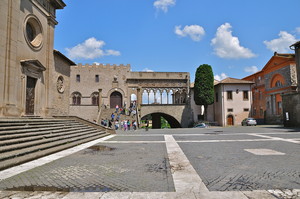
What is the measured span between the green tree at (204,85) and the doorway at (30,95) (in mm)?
26734

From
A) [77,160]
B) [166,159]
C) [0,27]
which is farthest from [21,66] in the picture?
[166,159]

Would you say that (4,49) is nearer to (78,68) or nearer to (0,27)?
(0,27)

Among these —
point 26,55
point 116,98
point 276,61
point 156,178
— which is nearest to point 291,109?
point 276,61

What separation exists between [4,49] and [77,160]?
9.87 metres

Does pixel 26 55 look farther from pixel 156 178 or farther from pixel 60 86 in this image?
pixel 156 178

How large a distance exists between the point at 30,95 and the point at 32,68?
2068 millimetres

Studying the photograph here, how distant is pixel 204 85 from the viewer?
3559 centimetres

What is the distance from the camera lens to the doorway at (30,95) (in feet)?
48.8

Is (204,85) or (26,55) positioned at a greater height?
(204,85)

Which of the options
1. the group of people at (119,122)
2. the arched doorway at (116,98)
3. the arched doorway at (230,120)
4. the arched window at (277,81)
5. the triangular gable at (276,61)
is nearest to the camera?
the group of people at (119,122)

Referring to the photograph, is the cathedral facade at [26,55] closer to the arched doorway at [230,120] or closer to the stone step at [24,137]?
the stone step at [24,137]

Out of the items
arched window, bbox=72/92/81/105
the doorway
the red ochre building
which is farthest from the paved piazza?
arched window, bbox=72/92/81/105

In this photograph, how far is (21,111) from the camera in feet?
45.3

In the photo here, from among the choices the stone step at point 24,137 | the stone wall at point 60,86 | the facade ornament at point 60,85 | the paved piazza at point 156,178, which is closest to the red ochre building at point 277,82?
the paved piazza at point 156,178
